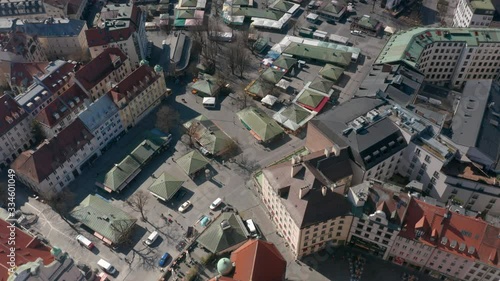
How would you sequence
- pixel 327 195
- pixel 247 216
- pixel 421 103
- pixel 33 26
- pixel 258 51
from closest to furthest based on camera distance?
pixel 327 195 → pixel 247 216 → pixel 421 103 → pixel 33 26 → pixel 258 51

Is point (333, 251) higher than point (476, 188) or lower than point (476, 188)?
lower

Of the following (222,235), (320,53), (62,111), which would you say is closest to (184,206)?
(222,235)

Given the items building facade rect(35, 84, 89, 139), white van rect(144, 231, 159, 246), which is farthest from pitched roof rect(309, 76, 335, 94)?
building facade rect(35, 84, 89, 139)

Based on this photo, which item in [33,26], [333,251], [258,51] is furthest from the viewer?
[258,51]

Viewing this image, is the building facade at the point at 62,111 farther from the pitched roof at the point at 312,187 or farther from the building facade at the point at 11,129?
the pitched roof at the point at 312,187

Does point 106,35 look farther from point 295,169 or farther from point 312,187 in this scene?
point 312,187

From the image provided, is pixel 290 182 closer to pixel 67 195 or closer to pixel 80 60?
pixel 67 195

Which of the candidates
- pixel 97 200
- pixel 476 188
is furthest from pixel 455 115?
pixel 97 200

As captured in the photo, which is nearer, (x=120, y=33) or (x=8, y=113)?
(x=8, y=113)
